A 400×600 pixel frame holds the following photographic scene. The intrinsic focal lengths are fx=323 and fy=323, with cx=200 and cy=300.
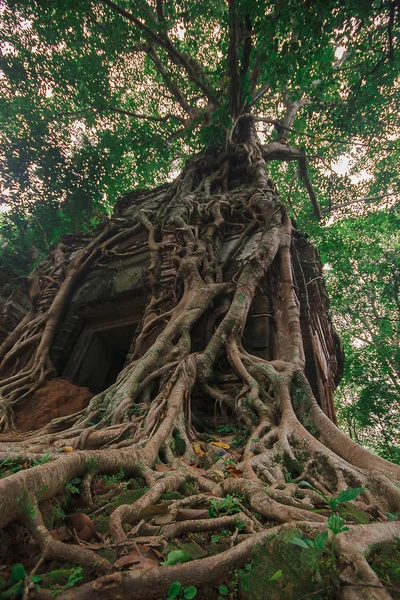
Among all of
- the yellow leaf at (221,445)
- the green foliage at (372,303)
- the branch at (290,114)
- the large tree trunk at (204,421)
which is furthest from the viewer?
the branch at (290,114)

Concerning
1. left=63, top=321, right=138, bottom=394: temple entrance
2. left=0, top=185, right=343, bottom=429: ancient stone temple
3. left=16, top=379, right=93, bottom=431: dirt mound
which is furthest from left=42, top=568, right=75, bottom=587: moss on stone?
left=63, top=321, right=138, bottom=394: temple entrance

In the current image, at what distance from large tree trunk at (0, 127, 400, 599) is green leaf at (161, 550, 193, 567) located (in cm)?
2

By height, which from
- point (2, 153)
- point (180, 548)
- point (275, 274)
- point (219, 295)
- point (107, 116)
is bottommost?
point (180, 548)

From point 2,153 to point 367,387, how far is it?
10422mm

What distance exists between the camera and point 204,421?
2.77 metres

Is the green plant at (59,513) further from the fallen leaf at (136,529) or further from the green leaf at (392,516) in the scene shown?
the green leaf at (392,516)

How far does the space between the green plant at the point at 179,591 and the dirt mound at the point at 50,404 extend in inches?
106

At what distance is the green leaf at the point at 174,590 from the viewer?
809 millimetres

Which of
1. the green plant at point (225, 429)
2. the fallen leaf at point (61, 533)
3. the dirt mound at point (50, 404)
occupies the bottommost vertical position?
the fallen leaf at point (61, 533)

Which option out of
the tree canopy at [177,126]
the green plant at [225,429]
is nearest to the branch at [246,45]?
the tree canopy at [177,126]

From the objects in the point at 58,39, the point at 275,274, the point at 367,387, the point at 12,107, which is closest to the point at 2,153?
the point at 12,107

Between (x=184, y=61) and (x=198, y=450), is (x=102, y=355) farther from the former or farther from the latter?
(x=184, y=61)

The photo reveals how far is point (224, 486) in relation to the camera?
1482 mm

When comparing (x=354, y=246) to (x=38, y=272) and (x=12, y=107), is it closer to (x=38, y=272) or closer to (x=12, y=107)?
(x=38, y=272)
